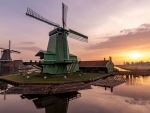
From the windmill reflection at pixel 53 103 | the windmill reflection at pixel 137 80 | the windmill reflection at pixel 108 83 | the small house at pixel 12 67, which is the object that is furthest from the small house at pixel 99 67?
the small house at pixel 12 67

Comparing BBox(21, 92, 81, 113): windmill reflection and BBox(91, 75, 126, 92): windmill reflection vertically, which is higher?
BBox(91, 75, 126, 92): windmill reflection

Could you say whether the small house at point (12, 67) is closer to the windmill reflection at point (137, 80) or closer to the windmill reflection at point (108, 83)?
the windmill reflection at point (108, 83)

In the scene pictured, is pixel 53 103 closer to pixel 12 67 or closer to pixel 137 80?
pixel 137 80

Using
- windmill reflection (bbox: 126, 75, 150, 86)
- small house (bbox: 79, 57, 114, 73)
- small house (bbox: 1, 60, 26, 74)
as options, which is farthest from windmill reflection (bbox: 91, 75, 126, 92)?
small house (bbox: 1, 60, 26, 74)

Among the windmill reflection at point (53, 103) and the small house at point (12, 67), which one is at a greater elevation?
the small house at point (12, 67)

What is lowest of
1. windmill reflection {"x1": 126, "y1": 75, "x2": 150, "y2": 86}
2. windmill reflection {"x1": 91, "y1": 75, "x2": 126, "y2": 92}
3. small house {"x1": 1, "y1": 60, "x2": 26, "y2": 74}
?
windmill reflection {"x1": 126, "y1": 75, "x2": 150, "y2": 86}

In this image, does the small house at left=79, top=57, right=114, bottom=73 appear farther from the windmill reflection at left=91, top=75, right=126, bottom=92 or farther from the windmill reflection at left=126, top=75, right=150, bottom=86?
the windmill reflection at left=91, top=75, right=126, bottom=92

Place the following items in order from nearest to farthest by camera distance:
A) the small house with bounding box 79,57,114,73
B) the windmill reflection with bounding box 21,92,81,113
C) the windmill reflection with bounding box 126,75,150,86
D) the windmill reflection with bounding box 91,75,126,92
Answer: the windmill reflection with bounding box 21,92,81,113 → the windmill reflection with bounding box 91,75,126,92 → the windmill reflection with bounding box 126,75,150,86 → the small house with bounding box 79,57,114,73

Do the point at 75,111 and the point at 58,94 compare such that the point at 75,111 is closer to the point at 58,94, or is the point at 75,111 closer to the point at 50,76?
the point at 58,94

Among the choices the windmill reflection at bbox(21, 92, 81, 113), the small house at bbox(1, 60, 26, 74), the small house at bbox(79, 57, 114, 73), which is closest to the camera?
the windmill reflection at bbox(21, 92, 81, 113)

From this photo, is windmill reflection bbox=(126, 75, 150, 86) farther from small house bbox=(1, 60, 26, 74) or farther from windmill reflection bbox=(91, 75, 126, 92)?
small house bbox=(1, 60, 26, 74)

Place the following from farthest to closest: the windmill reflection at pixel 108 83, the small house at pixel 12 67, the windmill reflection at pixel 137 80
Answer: the small house at pixel 12 67, the windmill reflection at pixel 137 80, the windmill reflection at pixel 108 83

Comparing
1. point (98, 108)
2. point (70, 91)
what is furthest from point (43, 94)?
point (98, 108)

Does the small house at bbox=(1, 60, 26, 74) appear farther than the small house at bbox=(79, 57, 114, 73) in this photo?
Yes
